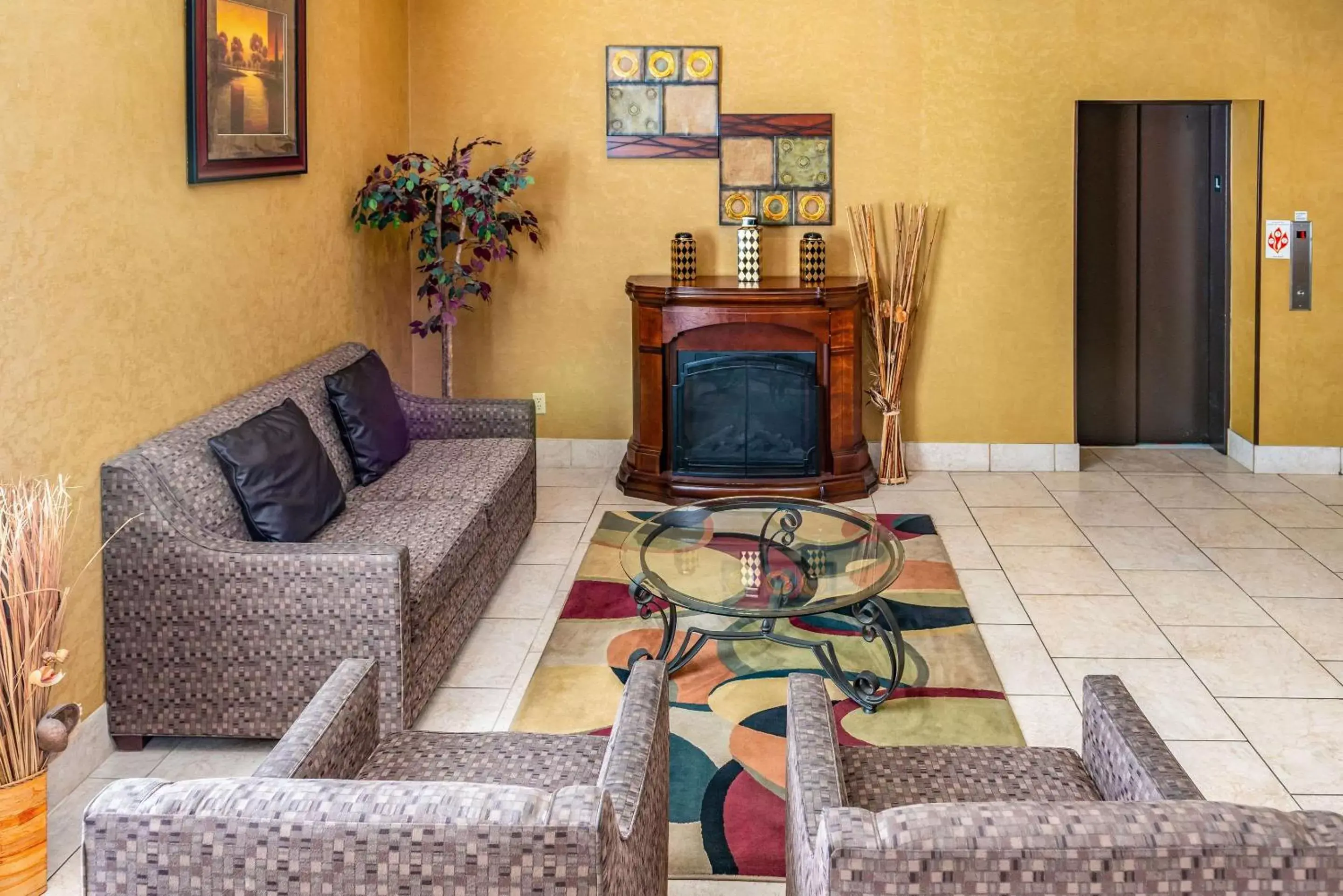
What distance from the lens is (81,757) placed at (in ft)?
11.4

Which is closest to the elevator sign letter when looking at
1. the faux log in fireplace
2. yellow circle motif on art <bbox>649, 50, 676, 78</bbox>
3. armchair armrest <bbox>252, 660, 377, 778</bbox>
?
the faux log in fireplace

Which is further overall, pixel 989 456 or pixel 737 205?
pixel 989 456

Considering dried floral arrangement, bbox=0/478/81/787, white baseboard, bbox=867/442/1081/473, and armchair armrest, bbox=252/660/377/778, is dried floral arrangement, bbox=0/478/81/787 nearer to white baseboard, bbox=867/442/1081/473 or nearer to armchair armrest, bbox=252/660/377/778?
armchair armrest, bbox=252/660/377/778

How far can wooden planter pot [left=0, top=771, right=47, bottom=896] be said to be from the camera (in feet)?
9.37

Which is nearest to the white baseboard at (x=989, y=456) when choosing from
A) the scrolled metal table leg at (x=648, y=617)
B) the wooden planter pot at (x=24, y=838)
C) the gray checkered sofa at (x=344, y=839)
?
the scrolled metal table leg at (x=648, y=617)

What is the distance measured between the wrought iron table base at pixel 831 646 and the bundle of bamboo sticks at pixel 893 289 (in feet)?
8.44

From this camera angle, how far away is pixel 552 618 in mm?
4773

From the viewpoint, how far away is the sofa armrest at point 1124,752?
221cm

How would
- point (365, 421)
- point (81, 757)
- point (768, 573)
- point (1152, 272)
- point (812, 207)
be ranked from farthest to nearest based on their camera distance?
point (1152, 272) < point (812, 207) < point (365, 421) < point (768, 573) < point (81, 757)

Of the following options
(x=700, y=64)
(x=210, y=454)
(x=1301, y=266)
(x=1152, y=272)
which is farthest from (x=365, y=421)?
(x=1301, y=266)

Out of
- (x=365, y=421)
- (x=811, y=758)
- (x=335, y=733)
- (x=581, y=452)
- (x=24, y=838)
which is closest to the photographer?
(x=811, y=758)

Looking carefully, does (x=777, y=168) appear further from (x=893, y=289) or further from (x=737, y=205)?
(x=893, y=289)

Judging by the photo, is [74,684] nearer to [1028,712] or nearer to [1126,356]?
[1028,712]

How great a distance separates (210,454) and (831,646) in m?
1.96
